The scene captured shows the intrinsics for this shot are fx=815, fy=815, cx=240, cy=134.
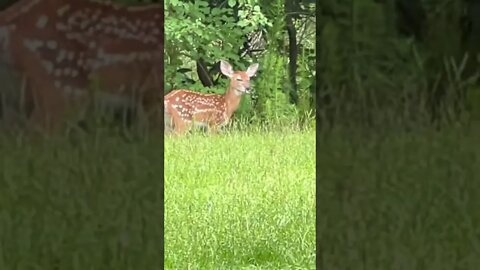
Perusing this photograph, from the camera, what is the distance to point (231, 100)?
2.07 m

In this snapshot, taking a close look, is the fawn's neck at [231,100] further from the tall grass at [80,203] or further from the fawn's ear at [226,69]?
the tall grass at [80,203]

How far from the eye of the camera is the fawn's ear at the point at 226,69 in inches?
83.0

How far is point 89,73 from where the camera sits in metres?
0.97

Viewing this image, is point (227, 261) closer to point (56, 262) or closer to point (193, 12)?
point (56, 262)

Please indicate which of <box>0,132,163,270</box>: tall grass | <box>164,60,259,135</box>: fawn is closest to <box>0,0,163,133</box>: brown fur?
<box>0,132,163,270</box>: tall grass

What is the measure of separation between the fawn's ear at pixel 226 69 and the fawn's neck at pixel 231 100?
38mm

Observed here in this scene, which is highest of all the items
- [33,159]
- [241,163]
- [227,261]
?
[33,159]

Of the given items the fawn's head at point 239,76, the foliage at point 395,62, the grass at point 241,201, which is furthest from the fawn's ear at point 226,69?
the foliage at point 395,62

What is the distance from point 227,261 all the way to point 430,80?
717 mm

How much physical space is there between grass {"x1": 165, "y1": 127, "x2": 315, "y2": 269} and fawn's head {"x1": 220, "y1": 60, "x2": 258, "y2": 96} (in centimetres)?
12

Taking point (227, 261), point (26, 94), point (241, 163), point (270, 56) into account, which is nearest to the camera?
point (26, 94)

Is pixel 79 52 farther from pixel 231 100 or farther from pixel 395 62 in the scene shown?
pixel 231 100

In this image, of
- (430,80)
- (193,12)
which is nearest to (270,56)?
(193,12)

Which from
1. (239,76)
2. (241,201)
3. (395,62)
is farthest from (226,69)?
(395,62)
